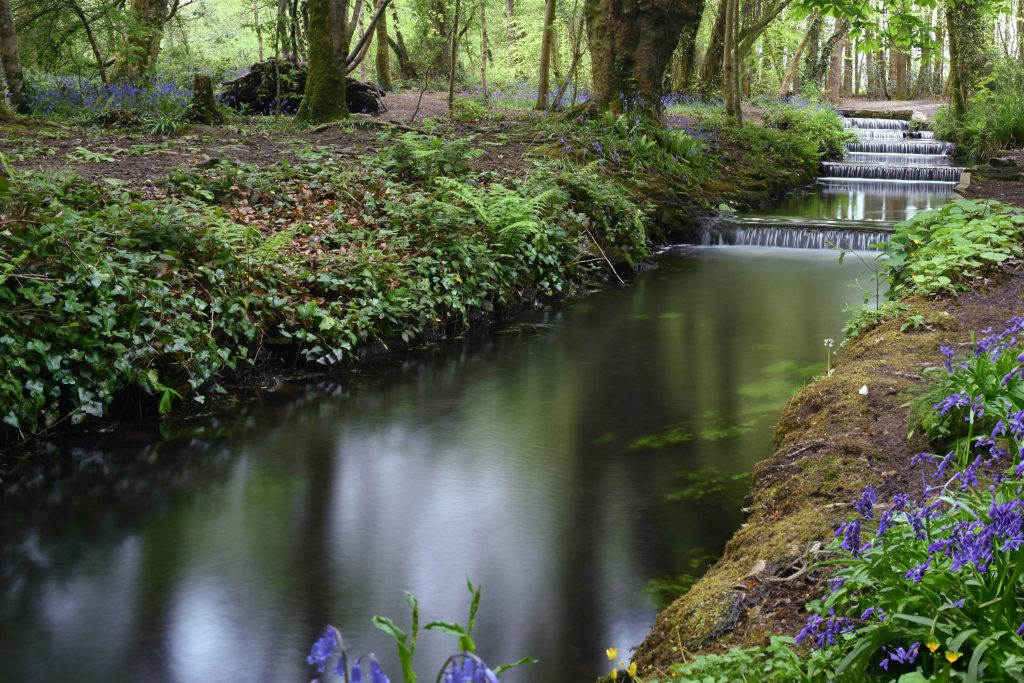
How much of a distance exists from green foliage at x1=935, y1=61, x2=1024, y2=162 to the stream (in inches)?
508

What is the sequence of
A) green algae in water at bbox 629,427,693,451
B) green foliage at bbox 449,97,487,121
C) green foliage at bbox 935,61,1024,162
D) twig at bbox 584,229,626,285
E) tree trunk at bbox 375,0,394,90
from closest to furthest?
green algae in water at bbox 629,427,693,451 < twig at bbox 584,229,626,285 < green foliage at bbox 449,97,487,121 < green foliage at bbox 935,61,1024,162 < tree trunk at bbox 375,0,394,90

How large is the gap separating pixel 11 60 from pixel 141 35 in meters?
2.25

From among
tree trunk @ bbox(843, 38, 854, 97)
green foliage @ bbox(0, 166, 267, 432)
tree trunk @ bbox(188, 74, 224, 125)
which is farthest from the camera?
tree trunk @ bbox(843, 38, 854, 97)

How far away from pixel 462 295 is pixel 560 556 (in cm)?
480

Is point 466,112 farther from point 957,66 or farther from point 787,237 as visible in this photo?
point 957,66

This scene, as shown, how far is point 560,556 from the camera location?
189 inches

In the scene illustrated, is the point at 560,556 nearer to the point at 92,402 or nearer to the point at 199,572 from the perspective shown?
the point at 199,572

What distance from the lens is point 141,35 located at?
14555mm

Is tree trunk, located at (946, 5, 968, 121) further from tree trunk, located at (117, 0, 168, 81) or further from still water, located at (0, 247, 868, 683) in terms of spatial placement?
tree trunk, located at (117, 0, 168, 81)

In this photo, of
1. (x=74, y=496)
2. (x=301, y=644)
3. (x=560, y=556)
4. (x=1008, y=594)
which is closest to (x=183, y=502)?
(x=74, y=496)

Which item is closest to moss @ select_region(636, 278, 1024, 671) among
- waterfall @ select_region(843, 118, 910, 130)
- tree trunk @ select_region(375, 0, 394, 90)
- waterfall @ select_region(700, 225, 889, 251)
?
waterfall @ select_region(700, 225, 889, 251)

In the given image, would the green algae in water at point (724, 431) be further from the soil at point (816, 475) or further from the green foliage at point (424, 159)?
the green foliage at point (424, 159)

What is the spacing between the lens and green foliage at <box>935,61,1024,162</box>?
19312mm

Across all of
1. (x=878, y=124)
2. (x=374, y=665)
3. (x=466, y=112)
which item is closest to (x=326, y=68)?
(x=466, y=112)
